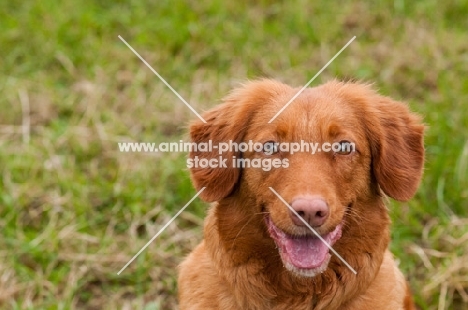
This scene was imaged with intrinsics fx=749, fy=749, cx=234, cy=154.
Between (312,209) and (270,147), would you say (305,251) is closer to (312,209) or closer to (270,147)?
(312,209)

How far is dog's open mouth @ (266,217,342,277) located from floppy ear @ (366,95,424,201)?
458 mm

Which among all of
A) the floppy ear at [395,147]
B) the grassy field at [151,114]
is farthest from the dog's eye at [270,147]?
the grassy field at [151,114]

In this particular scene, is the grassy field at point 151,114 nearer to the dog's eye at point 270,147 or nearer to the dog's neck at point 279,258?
the dog's neck at point 279,258

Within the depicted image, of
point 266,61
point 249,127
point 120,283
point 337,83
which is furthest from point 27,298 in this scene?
point 266,61

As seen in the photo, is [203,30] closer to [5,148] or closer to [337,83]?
[5,148]

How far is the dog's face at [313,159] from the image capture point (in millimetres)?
3543

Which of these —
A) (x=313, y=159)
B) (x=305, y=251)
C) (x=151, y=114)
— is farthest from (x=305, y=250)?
(x=151, y=114)

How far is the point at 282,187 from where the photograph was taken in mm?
3568

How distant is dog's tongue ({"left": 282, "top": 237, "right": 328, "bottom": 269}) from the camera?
11.9 feet

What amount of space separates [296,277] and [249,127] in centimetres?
82

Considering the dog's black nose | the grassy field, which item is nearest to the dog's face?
the dog's black nose

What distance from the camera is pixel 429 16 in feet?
26.6

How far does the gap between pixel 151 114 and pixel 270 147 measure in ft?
10.7

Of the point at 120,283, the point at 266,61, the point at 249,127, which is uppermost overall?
the point at 249,127
